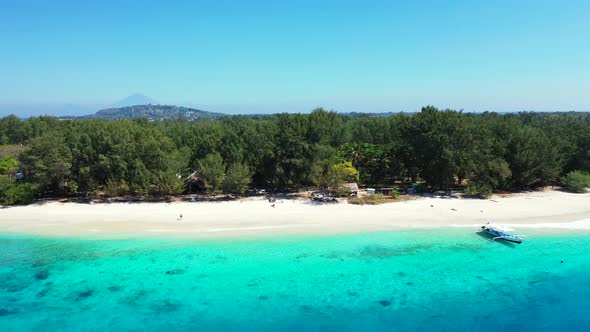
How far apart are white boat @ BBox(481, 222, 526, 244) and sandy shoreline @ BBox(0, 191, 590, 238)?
7.20 ft

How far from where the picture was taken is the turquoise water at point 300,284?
67.3ft

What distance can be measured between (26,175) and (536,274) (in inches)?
2073

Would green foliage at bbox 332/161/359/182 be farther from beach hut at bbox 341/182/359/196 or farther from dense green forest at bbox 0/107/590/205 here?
beach hut at bbox 341/182/359/196

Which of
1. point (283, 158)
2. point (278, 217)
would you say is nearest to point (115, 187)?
point (283, 158)

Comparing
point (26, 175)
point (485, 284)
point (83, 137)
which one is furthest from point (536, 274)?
point (26, 175)

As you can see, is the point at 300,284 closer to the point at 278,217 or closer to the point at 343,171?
the point at 278,217

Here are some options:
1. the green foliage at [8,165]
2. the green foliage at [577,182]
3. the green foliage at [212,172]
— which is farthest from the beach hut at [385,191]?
the green foliage at [8,165]

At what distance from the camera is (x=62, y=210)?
127ft

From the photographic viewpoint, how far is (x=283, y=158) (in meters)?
44.0

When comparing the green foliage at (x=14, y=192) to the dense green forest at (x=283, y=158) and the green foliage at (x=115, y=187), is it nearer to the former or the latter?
the dense green forest at (x=283, y=158)

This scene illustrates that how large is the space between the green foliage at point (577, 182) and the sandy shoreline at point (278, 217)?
3.66 metres

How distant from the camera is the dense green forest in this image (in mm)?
41562

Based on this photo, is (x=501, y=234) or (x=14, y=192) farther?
(x=14, y=192)

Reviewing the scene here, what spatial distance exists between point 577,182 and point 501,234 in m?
22.8
